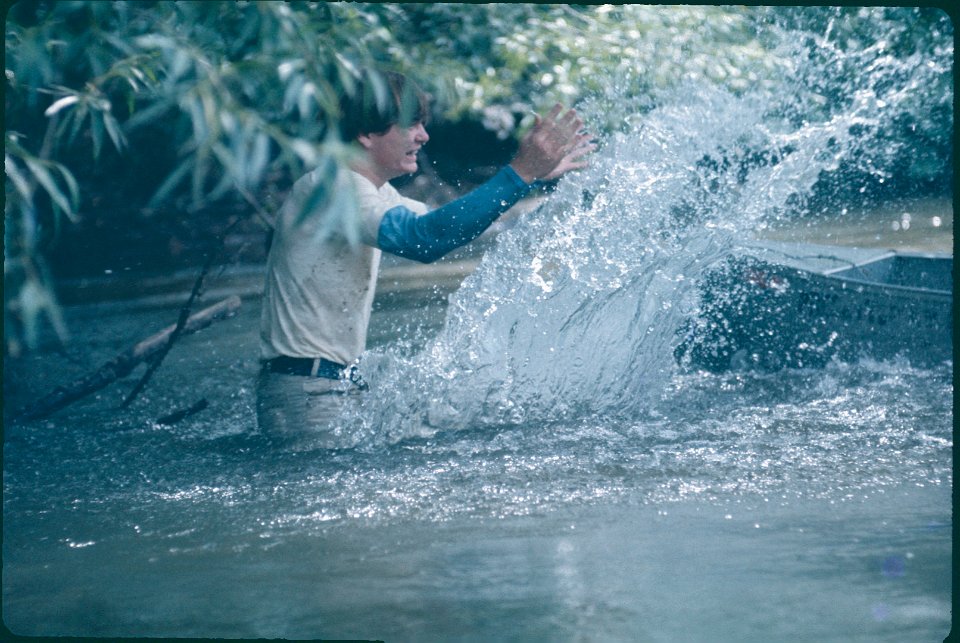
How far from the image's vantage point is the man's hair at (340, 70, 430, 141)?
4.28 meters

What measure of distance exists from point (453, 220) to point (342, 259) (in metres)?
0.61

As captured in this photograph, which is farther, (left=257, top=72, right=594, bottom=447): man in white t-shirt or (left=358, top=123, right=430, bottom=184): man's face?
(left=358, top=123, right=430, bottom=184): man's face

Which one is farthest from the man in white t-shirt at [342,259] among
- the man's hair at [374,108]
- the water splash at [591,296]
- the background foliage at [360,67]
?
the water splash at [591,296]

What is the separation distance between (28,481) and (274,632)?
2.44 metres

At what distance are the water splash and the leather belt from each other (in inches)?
20.2

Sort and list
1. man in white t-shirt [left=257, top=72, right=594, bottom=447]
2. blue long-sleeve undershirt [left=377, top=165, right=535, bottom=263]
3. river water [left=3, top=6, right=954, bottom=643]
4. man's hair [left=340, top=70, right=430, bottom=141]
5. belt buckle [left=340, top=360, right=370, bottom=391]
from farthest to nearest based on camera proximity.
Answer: belt buckle [left=340, top=360, right=370, bottom=391]
man's hair [left=340, top=70, right=430, bottom=141]
man in white t-shirt [left=257, top=72, right=594, bottom=447]
blue long-sleeve undershirt [left=377, top=165, right=535, bottom=263]
river water [left=3, top=6, right=954, bottom=643]

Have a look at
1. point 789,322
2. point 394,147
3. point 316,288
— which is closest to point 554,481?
point 316,288

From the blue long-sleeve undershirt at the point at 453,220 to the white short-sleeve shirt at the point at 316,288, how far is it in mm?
197

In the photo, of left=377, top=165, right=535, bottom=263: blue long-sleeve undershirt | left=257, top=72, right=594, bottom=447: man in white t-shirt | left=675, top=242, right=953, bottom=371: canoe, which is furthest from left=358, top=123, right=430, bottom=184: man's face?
left=675, top=242, right=953, bottom=371: canoe

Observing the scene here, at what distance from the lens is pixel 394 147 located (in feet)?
14.5

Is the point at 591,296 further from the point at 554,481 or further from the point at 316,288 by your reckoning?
the point at 316,288

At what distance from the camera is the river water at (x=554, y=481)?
3.60 metres

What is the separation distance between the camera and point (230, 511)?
4645 mm

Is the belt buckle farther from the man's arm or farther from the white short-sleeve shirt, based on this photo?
the man's arm
